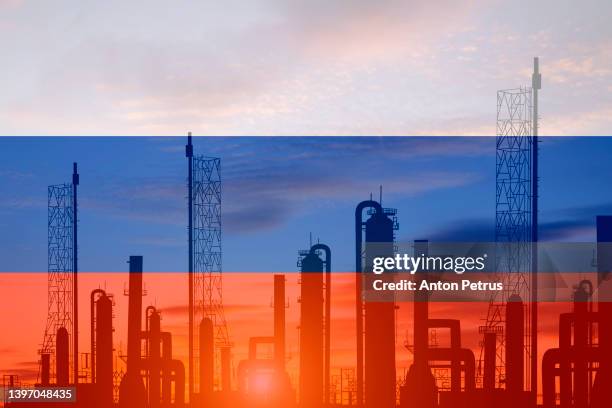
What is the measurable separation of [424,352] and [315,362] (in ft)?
15.8

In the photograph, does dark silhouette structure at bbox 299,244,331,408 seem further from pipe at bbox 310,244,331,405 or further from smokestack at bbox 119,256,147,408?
smokestack at bbox 119,256,147,408

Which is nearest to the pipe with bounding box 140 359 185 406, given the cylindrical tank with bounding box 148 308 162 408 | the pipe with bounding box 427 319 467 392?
the cylindrical tank with bounding box 148 308 162 408

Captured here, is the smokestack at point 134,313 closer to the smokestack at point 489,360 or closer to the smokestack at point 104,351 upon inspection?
the smokestack at point 104,351

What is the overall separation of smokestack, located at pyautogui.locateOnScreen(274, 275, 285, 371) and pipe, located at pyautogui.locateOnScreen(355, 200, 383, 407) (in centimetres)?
493

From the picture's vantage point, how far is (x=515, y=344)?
27500mm

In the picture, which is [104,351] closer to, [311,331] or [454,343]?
[311,331]

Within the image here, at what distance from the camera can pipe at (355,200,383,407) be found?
90.2 feet

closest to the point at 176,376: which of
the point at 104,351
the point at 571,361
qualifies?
the point at 104,351

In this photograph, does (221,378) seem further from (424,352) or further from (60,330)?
(424,352)

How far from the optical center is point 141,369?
32.5 meters

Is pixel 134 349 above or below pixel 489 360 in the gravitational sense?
above

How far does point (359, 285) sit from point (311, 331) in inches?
121

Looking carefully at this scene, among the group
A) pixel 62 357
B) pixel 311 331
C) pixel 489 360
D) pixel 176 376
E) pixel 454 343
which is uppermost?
pixel 311 331

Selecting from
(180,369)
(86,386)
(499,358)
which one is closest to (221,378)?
(180,369)
